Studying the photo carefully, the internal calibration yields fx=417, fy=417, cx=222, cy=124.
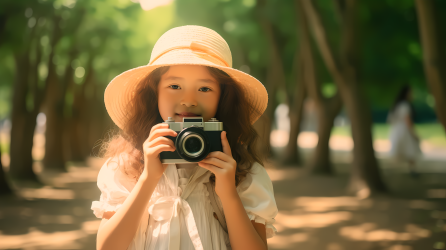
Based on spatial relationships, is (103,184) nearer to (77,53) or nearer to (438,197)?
(438,197)

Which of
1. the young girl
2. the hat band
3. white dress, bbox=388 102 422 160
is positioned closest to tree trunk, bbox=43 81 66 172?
white dress, bbox=388 102 422 160

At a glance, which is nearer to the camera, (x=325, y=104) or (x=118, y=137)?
(x=118, y=137)

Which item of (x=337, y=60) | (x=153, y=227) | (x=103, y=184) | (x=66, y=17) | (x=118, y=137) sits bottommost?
(x=153, y=227)

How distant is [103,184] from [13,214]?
705 cm

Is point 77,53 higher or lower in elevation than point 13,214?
higher

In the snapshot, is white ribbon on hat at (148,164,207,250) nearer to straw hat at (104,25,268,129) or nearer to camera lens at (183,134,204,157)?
camera lens at (183,134,204,157)

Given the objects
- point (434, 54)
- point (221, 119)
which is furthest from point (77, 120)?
point (221, 119)

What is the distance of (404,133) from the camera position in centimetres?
1204

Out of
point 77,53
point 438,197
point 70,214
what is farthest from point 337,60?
point 77,53

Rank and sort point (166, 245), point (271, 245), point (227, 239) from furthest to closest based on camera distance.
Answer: point (271, 245) → point (227, 239) → point (166, 245)

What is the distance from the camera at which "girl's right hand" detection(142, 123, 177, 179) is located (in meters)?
2.00

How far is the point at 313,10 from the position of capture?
926 centimetres

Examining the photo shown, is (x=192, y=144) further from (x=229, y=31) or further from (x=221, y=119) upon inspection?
(x=229, y=31)

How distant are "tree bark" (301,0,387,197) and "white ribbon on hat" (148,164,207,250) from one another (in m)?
7.61
